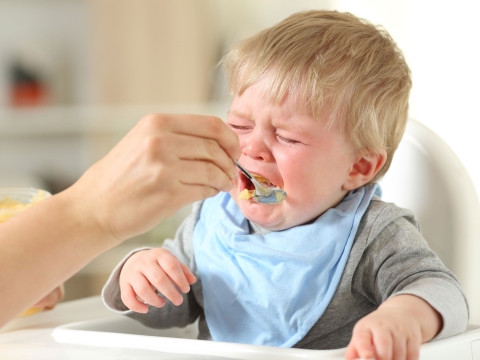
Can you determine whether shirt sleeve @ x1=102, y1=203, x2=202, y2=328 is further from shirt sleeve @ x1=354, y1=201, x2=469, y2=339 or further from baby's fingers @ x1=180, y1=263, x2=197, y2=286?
shirt sleeve @ x1=354, y1=201, x2=469, y2=339

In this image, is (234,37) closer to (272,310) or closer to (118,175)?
(272,310)

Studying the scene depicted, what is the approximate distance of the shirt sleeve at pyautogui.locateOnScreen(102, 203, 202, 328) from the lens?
2.95 feet

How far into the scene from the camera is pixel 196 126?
1.90 feet

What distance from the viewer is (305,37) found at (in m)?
0.88

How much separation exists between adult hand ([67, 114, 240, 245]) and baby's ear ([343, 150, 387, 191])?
0.36 m

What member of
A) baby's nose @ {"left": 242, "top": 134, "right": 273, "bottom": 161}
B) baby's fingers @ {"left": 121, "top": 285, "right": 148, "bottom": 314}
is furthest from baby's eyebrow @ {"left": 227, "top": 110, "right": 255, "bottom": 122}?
baby's fingers @ {"left": 121, "top": 285, "right": 148, "bottom": 314}

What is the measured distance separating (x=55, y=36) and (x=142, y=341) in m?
1.99

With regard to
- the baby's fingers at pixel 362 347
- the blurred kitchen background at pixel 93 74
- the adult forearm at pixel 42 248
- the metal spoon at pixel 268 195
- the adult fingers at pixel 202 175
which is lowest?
the blurred kitchen background at pixel 93 74

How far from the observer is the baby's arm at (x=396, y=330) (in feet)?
1.83

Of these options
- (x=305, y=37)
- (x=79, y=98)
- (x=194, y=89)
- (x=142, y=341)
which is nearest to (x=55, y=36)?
(x=79, y=98)

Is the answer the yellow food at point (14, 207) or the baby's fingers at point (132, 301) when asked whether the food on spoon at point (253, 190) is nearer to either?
the baby's fingers at point (132, 301)

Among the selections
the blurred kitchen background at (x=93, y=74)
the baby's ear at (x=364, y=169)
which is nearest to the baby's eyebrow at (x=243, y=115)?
the baby's ear at (x=364, y=169)

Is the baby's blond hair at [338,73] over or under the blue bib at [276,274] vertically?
over

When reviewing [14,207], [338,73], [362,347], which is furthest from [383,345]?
[14,207]
